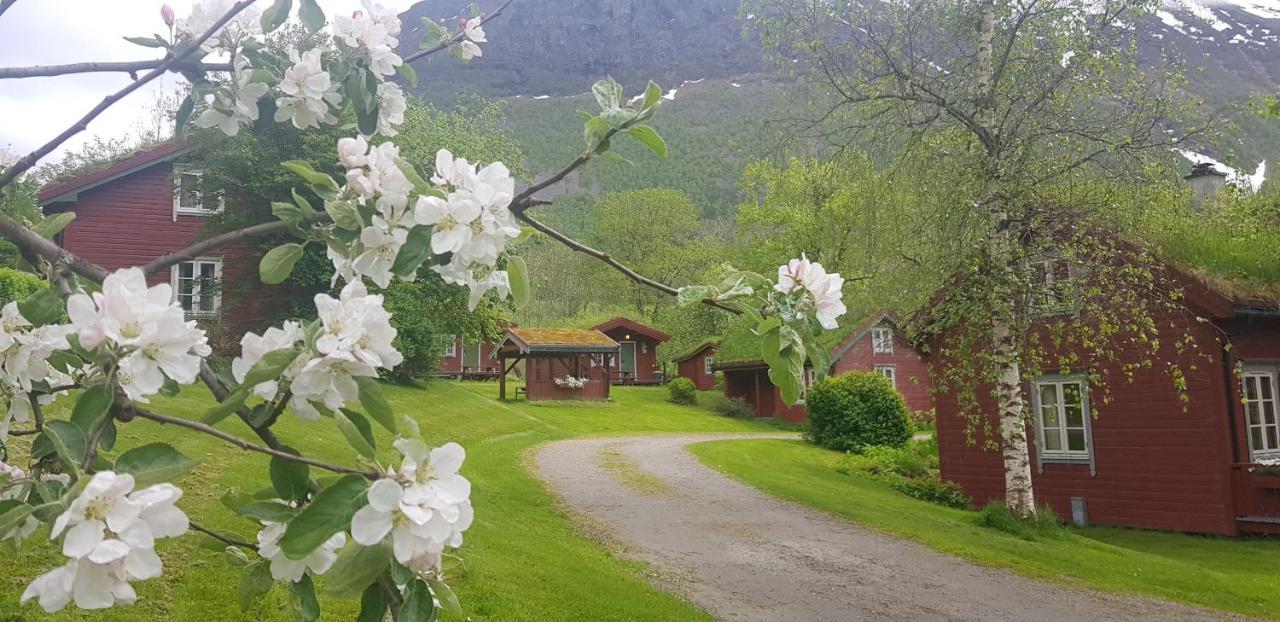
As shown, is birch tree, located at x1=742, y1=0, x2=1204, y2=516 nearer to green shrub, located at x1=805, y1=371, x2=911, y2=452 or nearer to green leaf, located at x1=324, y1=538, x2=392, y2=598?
green shrub, located at x1=805, y1=371, x2=911, y2=452

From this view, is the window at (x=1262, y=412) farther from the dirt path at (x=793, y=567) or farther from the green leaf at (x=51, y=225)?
the green leaf at (x=51, y=225)

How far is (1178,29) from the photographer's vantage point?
11891 millimetres

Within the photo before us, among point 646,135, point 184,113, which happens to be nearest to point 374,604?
point 646,135

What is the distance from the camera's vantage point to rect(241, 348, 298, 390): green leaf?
1104 mm

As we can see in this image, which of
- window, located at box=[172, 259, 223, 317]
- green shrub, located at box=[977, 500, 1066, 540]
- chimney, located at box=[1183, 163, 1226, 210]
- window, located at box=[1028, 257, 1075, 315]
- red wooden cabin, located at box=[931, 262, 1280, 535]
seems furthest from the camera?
window, located at box=[172, 259, 223, 317]

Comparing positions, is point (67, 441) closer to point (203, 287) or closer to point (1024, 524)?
point (1024, 524)

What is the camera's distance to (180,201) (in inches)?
805

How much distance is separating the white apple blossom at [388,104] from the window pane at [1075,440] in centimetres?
1392

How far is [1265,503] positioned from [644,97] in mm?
13855

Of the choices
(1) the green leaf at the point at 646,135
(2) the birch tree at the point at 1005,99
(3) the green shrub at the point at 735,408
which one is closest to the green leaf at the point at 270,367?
(1) the green leaf at the point at 646,135

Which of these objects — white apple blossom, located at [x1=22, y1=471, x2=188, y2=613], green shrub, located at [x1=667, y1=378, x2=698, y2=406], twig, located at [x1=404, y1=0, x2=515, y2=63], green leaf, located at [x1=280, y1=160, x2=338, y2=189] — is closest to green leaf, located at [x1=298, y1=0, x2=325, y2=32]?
twig, located at [x1=404, y1=0, x2=515, y2=63]

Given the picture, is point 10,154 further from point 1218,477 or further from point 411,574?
point 1218,477

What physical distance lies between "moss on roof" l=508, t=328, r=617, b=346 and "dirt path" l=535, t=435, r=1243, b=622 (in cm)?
1458

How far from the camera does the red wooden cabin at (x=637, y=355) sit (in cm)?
3972
